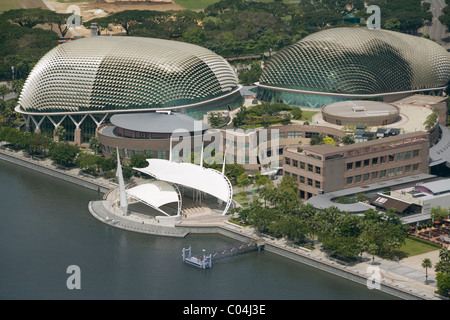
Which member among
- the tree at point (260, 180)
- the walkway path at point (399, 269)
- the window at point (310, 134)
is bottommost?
the walkway path at point (399, 269)

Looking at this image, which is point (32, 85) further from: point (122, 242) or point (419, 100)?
point (419, 100)

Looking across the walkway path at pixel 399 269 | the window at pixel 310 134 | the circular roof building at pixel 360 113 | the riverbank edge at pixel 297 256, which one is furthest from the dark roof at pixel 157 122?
the walkway path at pixel 399 269

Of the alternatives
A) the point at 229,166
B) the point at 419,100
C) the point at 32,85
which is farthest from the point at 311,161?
the point at 32,85

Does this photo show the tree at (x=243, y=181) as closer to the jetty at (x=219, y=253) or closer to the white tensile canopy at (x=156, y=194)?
the white tensile canopy at (x=156, y=194)

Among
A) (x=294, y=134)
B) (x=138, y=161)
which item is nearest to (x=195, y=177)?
(x=138, y=161)

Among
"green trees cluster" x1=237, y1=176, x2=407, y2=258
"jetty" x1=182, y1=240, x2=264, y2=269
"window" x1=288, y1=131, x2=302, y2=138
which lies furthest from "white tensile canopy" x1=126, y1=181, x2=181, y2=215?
"window" x1=288, y1=131, x2=302, y2=138

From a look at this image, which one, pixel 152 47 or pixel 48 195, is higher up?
pixel 152 47

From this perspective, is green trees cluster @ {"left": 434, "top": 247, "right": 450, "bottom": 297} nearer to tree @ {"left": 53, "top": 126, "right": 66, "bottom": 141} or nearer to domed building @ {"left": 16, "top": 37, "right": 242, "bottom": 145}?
domed building @ {"left": 16, "top": 37, "right": 242, "bottom": 145}
